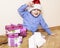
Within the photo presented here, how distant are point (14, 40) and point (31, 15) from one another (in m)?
0.27

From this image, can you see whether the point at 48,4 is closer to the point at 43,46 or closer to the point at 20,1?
the point at 20,1

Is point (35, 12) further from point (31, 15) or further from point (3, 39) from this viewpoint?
point (3, 39)

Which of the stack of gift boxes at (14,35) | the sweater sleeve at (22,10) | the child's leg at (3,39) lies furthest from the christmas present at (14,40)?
the sweater sleeve at (22,10)

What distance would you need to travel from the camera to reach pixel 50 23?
5.26 feet

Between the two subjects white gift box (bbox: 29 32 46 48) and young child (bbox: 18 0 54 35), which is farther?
young child (bbox: 18 0 54 35)

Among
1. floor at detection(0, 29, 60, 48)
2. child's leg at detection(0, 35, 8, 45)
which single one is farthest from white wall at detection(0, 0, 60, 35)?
floor at detection(0, 29, 60, 48)

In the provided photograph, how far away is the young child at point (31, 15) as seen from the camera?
1393 millimetres

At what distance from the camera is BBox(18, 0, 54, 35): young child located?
1.39 metres

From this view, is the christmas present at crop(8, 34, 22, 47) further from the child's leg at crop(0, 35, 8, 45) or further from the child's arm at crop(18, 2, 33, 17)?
the child's arm at crop(18, 2, 33, 17)

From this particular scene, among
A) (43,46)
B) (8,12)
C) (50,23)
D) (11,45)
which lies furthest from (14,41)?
(50,23)

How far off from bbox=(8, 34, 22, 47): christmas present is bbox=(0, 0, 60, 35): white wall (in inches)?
9.4

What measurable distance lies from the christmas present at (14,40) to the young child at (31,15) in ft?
0.59

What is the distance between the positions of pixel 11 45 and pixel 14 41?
0.04m

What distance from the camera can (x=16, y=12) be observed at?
1.49 meters
